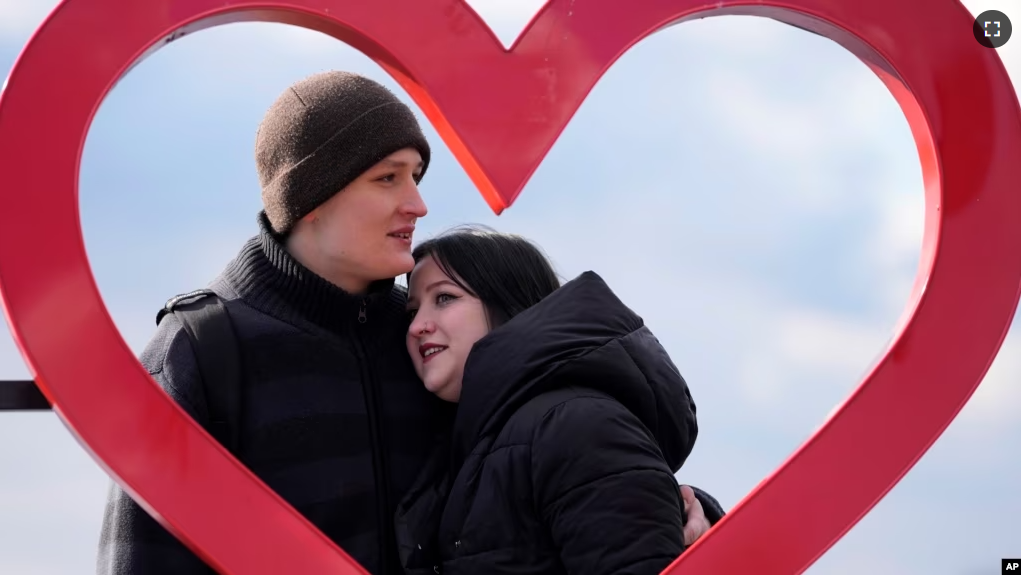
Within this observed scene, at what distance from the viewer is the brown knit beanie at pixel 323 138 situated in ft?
11.8

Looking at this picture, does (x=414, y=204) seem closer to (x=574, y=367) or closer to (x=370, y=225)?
(x=370, y=225)

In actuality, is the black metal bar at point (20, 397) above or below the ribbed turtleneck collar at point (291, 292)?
below

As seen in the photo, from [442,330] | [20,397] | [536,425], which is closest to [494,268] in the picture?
[442,330]

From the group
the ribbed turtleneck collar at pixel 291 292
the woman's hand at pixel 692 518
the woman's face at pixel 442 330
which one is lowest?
the woman's hand at pixel 692 518

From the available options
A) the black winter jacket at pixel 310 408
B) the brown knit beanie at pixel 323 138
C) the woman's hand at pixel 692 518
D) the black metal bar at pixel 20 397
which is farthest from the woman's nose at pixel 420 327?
the black metal bar at pixel 20 397

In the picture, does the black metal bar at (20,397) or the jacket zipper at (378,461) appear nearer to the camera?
the black metal bar at (20,397)

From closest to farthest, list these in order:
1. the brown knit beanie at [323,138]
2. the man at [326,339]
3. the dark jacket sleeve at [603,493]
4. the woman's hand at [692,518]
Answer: the dark jacket sleeve at [603,493], the man at [326,339], the woman's hand at [692,518], the brown knit beanie at [323,138]

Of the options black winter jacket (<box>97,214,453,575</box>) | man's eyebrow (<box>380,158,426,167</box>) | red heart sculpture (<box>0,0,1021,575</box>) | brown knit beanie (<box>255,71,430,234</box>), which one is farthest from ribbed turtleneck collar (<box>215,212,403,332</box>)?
red heart sculpture (<box>0,0,1021,575</box>)

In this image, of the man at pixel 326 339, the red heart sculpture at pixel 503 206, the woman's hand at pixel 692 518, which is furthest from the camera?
the woman's hand at pixel 692 518

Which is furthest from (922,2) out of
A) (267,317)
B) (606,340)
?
(267,317)

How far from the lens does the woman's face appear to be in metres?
3.58

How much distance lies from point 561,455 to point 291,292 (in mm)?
894

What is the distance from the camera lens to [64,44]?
293cm

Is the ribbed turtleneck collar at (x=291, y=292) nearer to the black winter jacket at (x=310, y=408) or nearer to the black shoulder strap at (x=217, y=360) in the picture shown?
the black winter jacket at (x=310, y=408)
